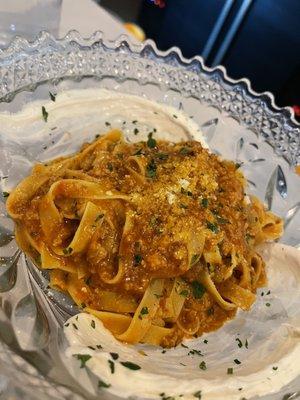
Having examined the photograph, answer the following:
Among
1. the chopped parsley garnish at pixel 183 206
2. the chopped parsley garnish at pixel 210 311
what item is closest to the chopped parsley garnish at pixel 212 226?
the chopped parsley garnish at pixel 183 206

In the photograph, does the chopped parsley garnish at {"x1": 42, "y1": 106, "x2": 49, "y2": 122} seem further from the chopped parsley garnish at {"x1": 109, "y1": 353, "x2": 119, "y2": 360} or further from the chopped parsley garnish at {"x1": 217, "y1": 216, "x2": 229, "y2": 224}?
the chopped parsley garnish at {"x1": 109, "y1": 353, "x2": 119, "y2": 360}

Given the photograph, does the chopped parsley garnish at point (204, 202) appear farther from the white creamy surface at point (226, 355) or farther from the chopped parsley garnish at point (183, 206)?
the white creamy surface at point (226, 355)

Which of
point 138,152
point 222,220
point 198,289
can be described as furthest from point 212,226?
point 138,152

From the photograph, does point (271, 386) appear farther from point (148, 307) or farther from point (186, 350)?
point (148, 307)

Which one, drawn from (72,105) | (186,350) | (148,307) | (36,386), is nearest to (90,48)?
(72,105)

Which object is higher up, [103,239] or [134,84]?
[134,84]

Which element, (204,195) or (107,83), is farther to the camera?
(107,83)

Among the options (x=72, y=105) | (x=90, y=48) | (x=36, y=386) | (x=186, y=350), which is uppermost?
(x=90, y=48)
